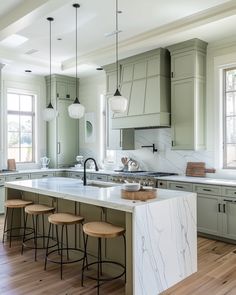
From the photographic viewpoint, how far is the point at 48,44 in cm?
537

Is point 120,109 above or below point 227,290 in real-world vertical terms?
above

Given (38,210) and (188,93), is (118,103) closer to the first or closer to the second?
(38,210)

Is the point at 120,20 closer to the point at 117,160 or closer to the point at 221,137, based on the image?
the point at 221,137

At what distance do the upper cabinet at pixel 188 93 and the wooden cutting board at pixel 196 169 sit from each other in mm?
319

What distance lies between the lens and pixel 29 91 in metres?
7.13

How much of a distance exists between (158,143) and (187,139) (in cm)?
88

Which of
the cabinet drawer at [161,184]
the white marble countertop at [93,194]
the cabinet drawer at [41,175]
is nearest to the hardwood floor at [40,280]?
the white marble countertop at [93,194]

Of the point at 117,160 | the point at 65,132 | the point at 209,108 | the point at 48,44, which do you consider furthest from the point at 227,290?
the point at 65,132

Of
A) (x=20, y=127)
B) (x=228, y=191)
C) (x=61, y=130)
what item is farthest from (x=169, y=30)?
(x=20, y=127)

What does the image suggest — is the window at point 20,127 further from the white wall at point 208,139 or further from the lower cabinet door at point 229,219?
the lower cabinet door at point 229,219

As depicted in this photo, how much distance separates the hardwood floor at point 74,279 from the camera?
115 inches

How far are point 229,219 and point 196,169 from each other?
1.15 m

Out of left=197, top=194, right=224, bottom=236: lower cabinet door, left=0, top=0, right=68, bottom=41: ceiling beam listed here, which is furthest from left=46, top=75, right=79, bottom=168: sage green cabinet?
left=197, top=194, right=224, bottom=236: lower cabinet door

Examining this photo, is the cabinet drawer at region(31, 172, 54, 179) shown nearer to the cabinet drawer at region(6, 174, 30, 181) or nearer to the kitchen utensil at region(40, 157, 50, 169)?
the cabinet drawer at region(6, 174, 30, 181)
